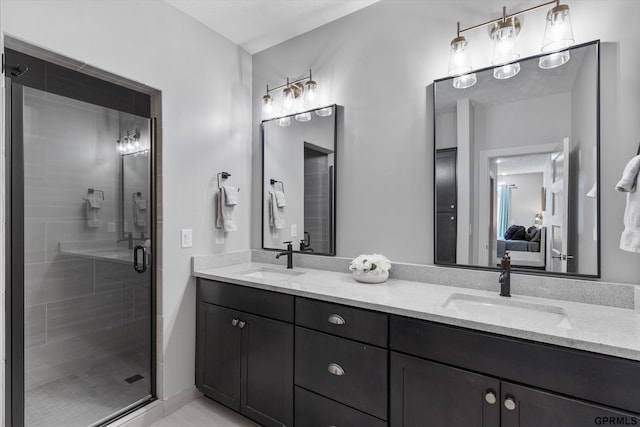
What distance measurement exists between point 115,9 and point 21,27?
19.9 inches

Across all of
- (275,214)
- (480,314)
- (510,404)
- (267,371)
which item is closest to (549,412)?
(510,404)

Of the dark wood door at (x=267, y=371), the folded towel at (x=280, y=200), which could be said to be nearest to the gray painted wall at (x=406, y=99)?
the folded towel at (x=280, y=200)

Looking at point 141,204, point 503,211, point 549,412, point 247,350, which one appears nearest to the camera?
point 549,412

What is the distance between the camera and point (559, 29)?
1493mm

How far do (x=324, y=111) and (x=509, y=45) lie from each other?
1.17 metres

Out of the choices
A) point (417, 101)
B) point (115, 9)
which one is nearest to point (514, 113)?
point (417, 101)

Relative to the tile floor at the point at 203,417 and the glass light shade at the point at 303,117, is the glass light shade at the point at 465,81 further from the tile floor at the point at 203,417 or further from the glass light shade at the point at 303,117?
the tile floor at the point at 203,417

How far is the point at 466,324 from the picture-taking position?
123 cm

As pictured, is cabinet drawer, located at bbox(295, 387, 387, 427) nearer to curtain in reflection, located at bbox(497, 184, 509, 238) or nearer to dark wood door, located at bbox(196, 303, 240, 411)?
dark wood door, located at bbox(196, 303, 240, 411)

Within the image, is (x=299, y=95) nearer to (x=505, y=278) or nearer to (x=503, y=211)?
(x=503, y=211)

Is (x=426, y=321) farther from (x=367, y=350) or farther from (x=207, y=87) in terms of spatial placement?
(x=207, y=87)

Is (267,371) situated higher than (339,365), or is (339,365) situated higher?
(339,365)

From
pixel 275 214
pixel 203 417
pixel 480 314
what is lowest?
pixel 203 417

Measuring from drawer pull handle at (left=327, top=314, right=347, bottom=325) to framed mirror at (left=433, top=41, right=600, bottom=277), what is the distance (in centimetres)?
72
